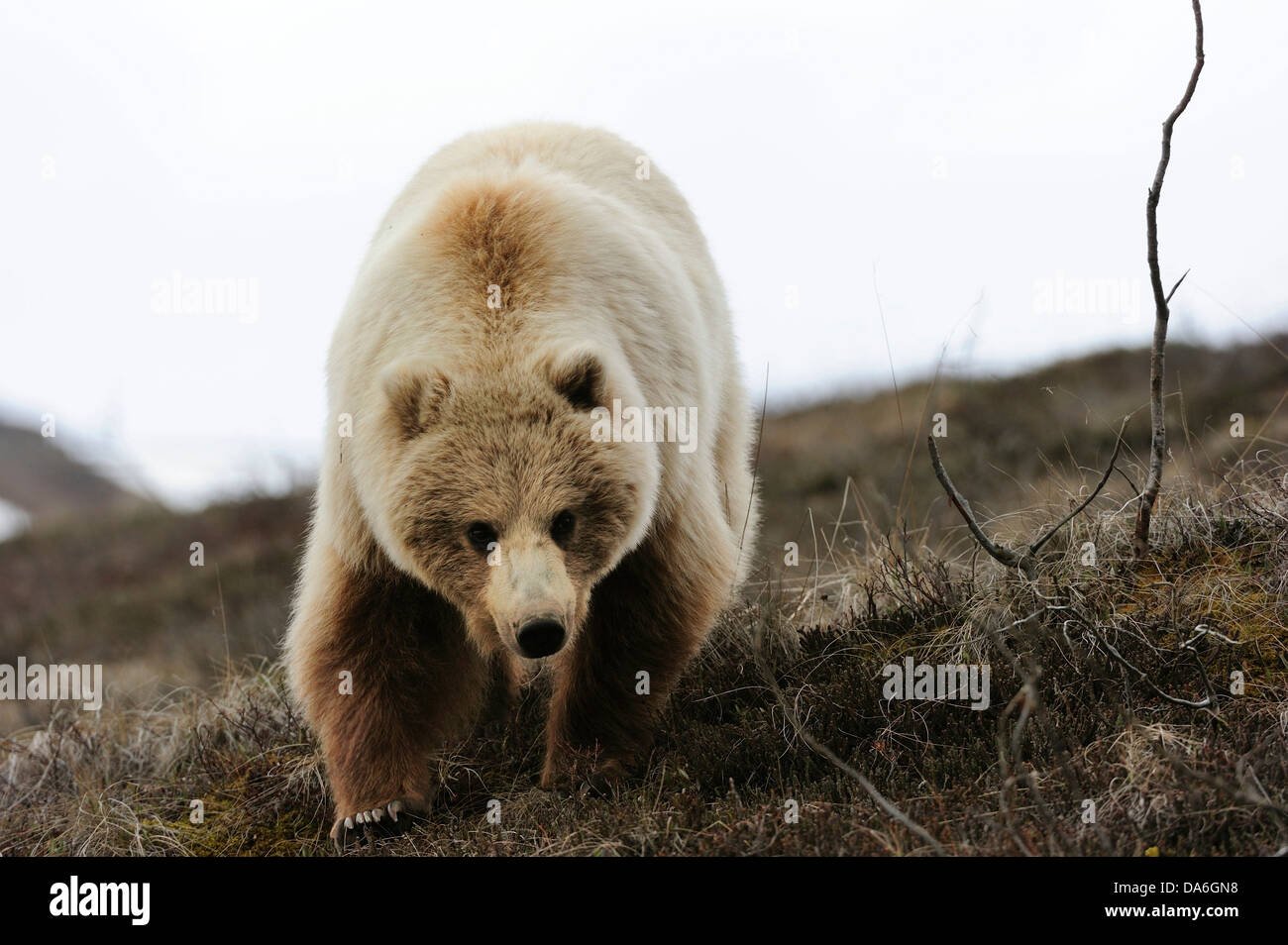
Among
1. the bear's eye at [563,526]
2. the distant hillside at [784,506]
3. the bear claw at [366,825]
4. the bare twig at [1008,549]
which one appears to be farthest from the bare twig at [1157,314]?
the distant hillside at [784,506]

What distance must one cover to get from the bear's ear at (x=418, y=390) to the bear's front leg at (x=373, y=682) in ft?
2.80

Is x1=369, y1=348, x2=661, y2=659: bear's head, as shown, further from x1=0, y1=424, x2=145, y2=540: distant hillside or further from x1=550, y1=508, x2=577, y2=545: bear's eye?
x1=0, y1=424, x2=145, y2=540: distant hillside

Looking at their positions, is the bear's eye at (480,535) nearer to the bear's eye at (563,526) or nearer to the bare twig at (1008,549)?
the bear's eye at (563,526)

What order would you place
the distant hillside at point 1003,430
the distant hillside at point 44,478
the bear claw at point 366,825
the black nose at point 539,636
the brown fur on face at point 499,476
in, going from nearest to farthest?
1. the black nose at point 539,636
2. the brown fur on face at point 499,476
3. the bear claw at point 366,825
4. the distant hillside at point 1003,430
5. the distant hillside at point 44,478

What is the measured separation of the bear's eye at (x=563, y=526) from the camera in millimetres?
4098

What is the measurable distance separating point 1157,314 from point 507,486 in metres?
2.77

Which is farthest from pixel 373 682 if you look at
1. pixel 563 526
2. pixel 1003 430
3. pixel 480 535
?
pixel 1003 430

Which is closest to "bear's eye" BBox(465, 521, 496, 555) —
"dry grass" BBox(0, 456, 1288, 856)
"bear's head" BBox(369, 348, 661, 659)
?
"bear's head" BBox(369, 348, 661, 659)

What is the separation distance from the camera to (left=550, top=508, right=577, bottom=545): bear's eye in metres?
4.10

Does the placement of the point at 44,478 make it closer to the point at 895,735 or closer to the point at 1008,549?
the point at 1008,549

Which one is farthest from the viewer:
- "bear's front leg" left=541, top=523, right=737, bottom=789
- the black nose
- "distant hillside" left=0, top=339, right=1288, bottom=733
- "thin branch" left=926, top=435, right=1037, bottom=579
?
"distant hillside" left=0, top=339, right=1288, bottom=733

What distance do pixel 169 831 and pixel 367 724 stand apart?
1063mm

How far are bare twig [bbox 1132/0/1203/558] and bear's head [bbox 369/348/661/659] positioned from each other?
7.13 feet

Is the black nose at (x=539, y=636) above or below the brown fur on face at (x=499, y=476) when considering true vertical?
below
